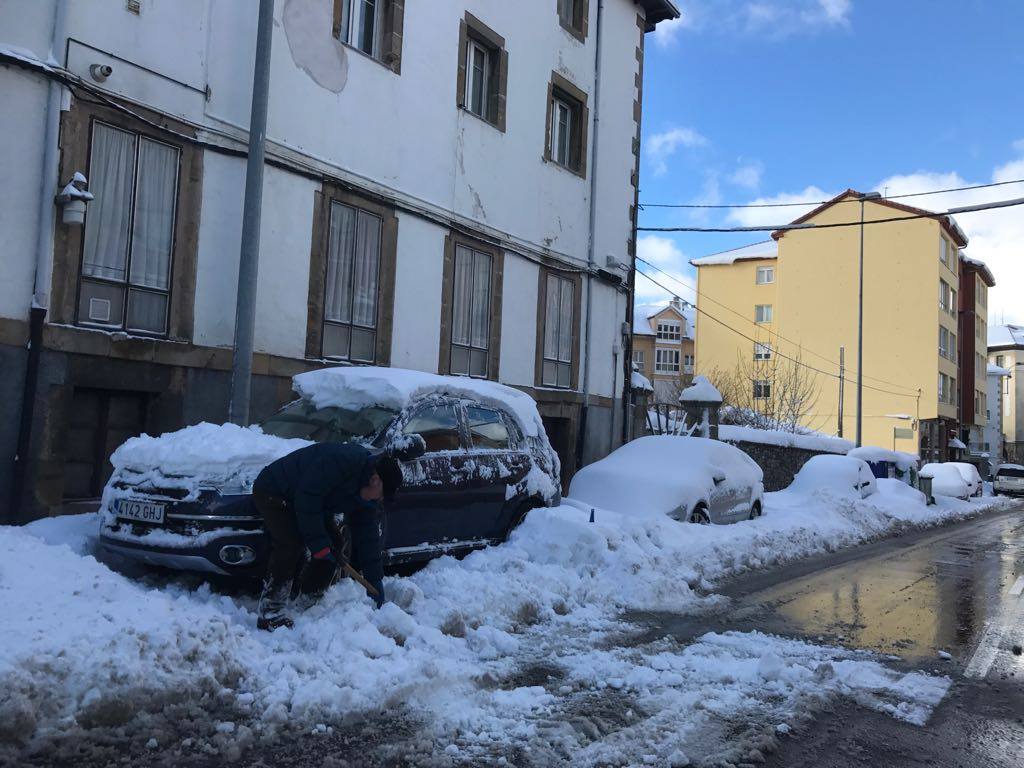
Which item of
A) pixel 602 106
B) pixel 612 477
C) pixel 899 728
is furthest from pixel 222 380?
pixel 602 106

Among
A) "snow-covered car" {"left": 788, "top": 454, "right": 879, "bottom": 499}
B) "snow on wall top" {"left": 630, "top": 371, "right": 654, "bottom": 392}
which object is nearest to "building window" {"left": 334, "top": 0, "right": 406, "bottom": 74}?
"snow on wall top" {"left": 630, "top": 371, "right": 654, "bottom": 392}

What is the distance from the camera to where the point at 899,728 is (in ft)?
15.1

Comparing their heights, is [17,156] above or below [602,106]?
below

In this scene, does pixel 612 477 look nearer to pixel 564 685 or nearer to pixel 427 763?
pixel 564 685

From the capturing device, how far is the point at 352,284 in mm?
11586

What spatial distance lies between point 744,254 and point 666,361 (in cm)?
1783

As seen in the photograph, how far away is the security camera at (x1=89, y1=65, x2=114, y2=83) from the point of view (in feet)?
28.0

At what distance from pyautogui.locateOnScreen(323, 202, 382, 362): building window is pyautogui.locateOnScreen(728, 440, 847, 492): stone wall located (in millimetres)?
13194

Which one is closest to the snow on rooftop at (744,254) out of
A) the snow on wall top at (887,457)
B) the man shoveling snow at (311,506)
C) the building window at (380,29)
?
the snow on wall top at (887,457)

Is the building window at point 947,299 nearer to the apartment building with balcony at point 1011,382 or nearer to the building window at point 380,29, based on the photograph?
the apartment building with balcony at point 1011,382

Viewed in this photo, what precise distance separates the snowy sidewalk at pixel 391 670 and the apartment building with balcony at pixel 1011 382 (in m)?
81.4

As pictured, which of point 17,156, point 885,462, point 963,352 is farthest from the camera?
point 963,352

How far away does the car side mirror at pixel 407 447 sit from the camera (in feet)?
22.9

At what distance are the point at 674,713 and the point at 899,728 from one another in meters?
1.23
